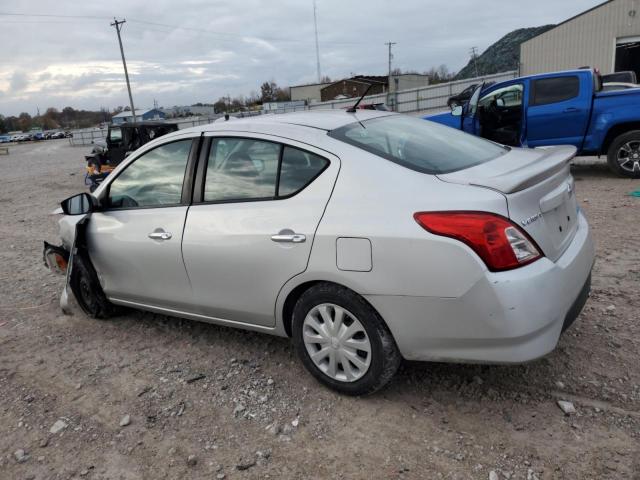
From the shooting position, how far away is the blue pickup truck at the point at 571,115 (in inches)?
316

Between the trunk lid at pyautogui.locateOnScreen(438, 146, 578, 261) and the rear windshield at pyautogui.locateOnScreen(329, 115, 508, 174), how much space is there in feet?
0.42

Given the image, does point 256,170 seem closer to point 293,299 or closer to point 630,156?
point 293,299

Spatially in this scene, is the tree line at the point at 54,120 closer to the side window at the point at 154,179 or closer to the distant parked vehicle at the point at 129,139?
the distant parked vehicle at the point at 129,139

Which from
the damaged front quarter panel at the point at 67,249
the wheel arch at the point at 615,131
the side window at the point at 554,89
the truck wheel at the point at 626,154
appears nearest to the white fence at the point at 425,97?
the side window at the point at 554,89

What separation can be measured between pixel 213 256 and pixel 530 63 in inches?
1243

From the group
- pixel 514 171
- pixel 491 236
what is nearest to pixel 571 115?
pixel 514 171

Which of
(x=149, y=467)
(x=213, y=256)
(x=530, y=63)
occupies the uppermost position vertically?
(x=530, y=63)

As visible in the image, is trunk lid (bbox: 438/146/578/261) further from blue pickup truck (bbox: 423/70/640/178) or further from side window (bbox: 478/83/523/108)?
side window (bbox: 478/83/523/108)

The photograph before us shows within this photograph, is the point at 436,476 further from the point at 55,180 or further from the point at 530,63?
the point at 530,63

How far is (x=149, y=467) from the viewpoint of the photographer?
2.51 meters

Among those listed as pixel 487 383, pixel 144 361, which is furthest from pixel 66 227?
pixel 487 383

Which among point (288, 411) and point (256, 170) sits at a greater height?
point (256, 170)

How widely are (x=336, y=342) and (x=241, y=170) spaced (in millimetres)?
1218

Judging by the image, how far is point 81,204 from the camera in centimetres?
381
